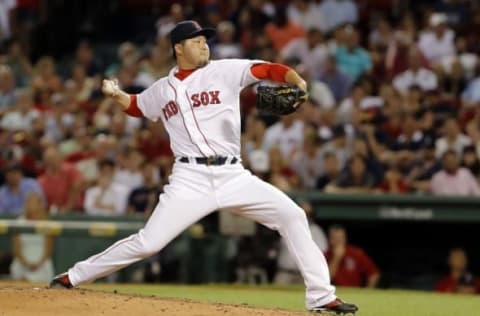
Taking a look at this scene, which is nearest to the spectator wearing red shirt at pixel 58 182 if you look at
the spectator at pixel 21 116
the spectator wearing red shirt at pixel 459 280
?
the spectator at pixel 21 116

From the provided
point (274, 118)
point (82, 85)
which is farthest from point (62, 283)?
point (82, 85)

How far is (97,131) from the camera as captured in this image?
50.2 ft

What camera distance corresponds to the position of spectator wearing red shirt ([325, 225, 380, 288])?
1245cm

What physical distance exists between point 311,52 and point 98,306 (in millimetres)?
8631

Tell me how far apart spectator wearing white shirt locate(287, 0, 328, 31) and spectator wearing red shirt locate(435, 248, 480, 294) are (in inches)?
190

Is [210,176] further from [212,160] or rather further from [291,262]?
[291,262]

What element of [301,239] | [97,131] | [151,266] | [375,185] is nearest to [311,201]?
[375,185]

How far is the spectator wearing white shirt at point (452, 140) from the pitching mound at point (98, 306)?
19.4 feet

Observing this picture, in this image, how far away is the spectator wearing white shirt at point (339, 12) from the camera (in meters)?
16.6

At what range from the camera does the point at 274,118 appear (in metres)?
15.0

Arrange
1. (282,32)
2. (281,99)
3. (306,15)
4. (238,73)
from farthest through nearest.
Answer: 1. (306,15)
2. (282,32)
3. (238,73)
4. (281,99)

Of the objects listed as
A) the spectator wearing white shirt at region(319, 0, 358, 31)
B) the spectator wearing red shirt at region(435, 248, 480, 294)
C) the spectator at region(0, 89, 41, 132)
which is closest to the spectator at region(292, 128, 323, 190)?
the spectator wearing red shirt at region(435, 248, 480, 294)

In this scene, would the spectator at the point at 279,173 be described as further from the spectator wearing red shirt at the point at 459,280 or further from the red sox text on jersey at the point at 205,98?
the red sox text on jersey at the point at 205,98

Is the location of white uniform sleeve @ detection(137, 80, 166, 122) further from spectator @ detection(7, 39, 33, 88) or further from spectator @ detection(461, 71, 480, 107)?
spectator @ detection(7, 39, 33, 88)
